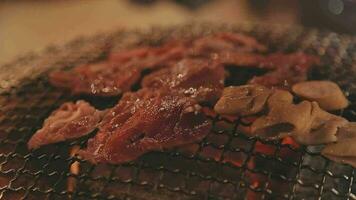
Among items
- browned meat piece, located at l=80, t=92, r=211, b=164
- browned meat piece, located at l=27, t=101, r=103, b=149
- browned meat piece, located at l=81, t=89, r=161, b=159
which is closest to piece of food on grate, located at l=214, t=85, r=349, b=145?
browned meat piece, located at l=80, t=92, r=211, b=164

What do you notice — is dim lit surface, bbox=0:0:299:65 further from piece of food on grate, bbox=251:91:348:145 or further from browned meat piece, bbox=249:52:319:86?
piece of food on grate, bbox=251:91:348:145

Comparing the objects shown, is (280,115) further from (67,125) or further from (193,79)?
(67,125)

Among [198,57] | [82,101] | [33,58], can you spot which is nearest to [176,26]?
[198,57]

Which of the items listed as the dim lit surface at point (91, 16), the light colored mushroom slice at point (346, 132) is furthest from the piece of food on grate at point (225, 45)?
the dim lit surface at point (91, 16)

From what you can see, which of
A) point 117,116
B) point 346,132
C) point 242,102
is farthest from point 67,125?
point 346,132

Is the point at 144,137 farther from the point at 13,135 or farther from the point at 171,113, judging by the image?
the point at 13,135

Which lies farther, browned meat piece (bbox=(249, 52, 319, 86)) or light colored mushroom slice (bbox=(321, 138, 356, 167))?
browned meat piece (bbox=(249, 52, 319, 86))

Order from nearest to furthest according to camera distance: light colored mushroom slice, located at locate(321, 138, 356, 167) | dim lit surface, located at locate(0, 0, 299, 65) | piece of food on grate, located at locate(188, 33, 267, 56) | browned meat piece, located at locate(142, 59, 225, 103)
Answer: light colored mushroom slice, located at locate(321, 138, 356, 167) → browned meat piece, located at locate(142, 59, 225, 103) → piece of food on grate, located at locate(188, 33, 267, 56) → dim lit surface, located at locate(0, 0, 299, 65)
